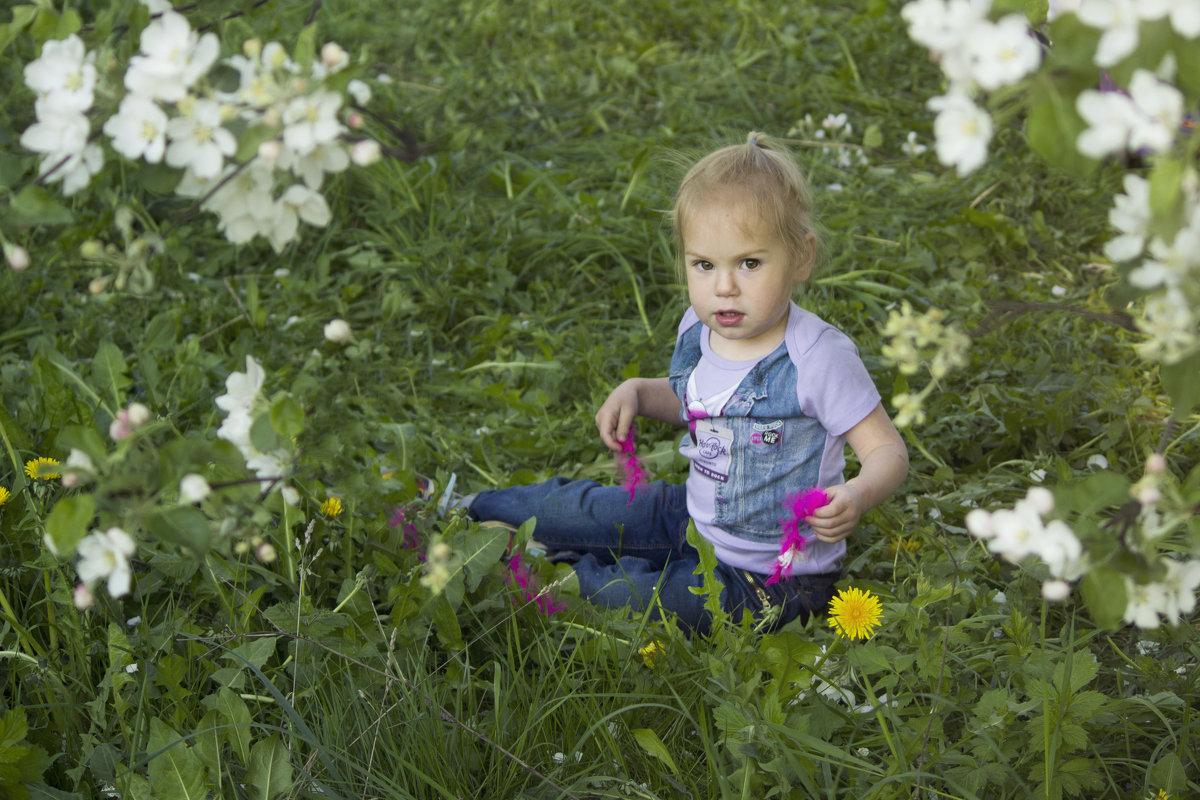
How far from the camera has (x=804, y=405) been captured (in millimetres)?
1868

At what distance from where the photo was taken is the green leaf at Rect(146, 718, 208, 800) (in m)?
1.42

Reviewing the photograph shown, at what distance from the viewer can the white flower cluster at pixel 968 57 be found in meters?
0.77

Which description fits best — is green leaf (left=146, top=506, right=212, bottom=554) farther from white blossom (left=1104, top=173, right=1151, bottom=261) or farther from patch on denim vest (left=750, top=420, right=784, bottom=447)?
patch on denim vest (left=750, top=420, right=784, bottom=447)

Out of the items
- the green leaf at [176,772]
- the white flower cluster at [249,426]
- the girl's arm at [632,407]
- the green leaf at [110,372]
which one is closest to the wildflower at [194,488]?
the white flower cluster at [249,426]

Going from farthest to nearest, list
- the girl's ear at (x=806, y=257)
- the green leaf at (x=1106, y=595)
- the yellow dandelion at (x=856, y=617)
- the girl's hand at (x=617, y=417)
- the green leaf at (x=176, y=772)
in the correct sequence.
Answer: the girl's hand at (x=617, y=417), the girl's ear at (x=806, y=257), the yellow dandelion at (x=856, y=617), the green leaf at (x=176, y=772), the green leaf at (x=1106, y=595)

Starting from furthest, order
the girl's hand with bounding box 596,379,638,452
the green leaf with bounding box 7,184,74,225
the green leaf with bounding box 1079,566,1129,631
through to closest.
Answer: the girl's hand with bounding box 596,379,638,452 < the green leaf with bounding box 7,184,74,225 < the green leaf with bounding box 1079,566,1129,631

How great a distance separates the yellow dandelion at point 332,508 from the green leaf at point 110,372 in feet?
2.41

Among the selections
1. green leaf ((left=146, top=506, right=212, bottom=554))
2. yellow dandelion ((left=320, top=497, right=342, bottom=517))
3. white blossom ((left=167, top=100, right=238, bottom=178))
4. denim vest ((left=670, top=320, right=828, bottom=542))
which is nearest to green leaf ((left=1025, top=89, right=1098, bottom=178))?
white blossom ((left=167, top=100, right=238, bottom=178))

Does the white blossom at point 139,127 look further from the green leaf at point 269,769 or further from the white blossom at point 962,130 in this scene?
the green leaf at point 269,769

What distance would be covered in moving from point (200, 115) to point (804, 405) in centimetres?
122

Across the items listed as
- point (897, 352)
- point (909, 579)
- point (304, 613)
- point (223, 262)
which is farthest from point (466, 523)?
point (223, 262)

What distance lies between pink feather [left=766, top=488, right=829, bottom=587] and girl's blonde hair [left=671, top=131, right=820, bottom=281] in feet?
1.48

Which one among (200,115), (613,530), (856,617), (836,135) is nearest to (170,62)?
(200,115)

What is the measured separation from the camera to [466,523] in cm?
201
